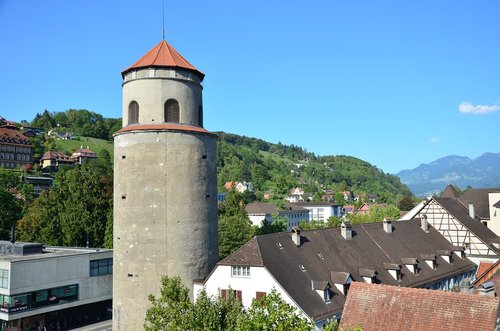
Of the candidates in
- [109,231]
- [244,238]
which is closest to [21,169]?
[109,231]

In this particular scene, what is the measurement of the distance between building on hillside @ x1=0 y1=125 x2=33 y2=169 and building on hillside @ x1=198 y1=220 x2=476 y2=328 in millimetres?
121796

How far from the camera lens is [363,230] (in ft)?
124

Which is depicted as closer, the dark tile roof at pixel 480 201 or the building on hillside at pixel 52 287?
the building on hillside at pixel 52 287

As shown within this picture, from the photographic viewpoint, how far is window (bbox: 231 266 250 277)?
27.7 metres

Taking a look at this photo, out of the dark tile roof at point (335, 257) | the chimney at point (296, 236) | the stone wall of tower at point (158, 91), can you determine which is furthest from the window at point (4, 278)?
the chimney at point (296, 236)

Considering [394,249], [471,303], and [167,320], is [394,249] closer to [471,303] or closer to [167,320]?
[471,303]

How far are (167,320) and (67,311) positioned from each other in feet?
85.6

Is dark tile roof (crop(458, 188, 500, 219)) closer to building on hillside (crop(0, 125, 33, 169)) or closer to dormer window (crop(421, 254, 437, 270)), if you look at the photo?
dormer window (crop(421, 254, 437, 270))

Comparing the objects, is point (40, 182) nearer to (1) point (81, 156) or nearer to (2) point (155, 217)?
(1) point (81, 156)

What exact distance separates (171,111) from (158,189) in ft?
16.8

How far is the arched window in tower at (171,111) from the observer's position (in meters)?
29.1

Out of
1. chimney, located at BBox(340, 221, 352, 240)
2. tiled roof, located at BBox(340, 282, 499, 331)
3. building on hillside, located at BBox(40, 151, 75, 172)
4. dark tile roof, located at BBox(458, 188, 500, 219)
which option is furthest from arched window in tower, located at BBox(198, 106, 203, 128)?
building on hillside, located at BBox(40, 151, 75, 172)

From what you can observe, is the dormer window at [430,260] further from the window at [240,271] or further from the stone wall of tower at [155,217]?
the stone wall of tower at [155,217]

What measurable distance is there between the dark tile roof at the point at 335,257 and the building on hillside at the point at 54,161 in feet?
407
